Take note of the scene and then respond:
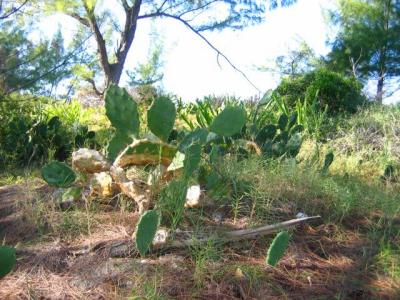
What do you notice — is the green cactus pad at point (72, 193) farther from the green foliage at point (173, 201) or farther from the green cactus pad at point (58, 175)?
the green foliage at point (173, 201)

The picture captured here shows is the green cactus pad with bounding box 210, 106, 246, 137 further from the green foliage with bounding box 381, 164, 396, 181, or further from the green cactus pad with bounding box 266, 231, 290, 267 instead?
the green foliage with bounding box 381, 164, 396, 181

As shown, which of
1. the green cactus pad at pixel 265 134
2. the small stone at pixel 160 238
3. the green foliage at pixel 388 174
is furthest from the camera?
the green cactus pad at pixel 265 134

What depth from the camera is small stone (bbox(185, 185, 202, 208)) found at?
2311 mm

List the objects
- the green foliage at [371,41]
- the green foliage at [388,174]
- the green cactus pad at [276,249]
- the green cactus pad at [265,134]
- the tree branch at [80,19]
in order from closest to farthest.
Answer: the green cactus pad at [276,249] → the green foliage at [388,174] → the green cactus pad at [265,134] → the tree branch at [80,19] → the green foliage at [371,41]

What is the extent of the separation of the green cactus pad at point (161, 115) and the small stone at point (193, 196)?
0.38 m

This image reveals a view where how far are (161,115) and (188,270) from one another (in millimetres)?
891

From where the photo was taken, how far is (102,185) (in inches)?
100

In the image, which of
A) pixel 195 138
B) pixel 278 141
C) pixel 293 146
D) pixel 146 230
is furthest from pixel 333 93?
pixel 146 230

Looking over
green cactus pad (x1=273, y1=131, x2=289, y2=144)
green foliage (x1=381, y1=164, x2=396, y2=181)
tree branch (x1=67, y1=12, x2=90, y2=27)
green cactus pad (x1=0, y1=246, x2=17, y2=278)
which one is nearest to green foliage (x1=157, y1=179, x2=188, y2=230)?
green cactus pad (x1=0, y1=246, x2=17, y2=278)

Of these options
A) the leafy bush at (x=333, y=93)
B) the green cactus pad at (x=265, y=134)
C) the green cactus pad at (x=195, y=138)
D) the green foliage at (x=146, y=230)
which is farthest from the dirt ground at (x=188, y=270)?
the leafy bush at (x=333, y=93)

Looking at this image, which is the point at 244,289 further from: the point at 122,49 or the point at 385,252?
the point at 122,49

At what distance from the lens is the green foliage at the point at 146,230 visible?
1.91 metres

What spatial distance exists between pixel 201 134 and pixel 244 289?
100 centimetres

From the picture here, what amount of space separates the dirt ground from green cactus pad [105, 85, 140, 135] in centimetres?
51
